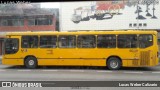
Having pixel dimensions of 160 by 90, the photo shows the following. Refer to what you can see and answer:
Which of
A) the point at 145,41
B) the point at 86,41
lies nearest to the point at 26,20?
the point at 86,41

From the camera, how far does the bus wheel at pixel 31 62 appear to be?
16578 mm

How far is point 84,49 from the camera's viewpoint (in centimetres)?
1611


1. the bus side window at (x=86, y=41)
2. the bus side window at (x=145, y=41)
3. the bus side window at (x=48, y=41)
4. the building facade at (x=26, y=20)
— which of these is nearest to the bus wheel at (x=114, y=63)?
the bus side window at (x=86, y=41)

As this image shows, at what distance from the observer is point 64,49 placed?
16375 millimetres

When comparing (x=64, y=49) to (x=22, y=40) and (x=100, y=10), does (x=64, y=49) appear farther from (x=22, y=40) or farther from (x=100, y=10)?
(x=100, y=10)

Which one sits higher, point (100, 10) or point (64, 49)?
point (100, 10)

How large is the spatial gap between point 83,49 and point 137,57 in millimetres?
2733

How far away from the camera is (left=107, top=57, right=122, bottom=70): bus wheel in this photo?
51.7 feet

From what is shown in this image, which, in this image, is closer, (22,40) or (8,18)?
(22,40)

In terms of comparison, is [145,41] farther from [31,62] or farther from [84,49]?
[31,62]

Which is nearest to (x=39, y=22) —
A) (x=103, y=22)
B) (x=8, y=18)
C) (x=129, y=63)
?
(x=8, y=18)

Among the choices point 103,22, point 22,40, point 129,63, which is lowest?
point 129,63

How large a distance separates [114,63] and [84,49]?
1.67 meters

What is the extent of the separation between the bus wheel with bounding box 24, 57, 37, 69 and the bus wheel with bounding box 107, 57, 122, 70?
3877 millimetres
